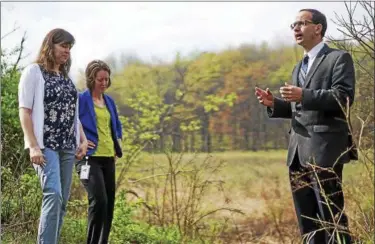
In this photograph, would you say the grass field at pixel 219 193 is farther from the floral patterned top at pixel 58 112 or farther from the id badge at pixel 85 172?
the floral patterned top at pixel 58 112

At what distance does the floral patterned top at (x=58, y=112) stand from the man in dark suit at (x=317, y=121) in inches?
48.3

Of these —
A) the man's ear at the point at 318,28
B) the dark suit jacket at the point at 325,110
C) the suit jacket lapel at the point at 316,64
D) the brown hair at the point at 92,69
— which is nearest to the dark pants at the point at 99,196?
the brown hair at the point at 92,69

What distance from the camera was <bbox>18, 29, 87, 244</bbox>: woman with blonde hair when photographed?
3.91m

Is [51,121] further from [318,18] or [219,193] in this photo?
[219,193]

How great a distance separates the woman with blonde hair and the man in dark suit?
4.08ft

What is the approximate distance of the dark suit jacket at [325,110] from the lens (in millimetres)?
3713

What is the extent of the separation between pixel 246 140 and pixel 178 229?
6.11 metres

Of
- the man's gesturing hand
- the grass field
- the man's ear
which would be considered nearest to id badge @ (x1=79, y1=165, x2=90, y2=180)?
the man's gesturing hand

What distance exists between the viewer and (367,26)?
16.6 ft

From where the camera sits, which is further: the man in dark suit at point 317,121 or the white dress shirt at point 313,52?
the white dress shirt at point 313,52

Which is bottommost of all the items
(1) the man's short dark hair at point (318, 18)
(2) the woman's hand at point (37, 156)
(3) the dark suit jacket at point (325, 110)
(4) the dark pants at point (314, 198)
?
(4) the dark pants at point (314, 198)

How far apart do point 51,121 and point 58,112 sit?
77 millimetres

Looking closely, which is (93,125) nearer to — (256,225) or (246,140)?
(256,225)

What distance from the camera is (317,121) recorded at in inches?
151
